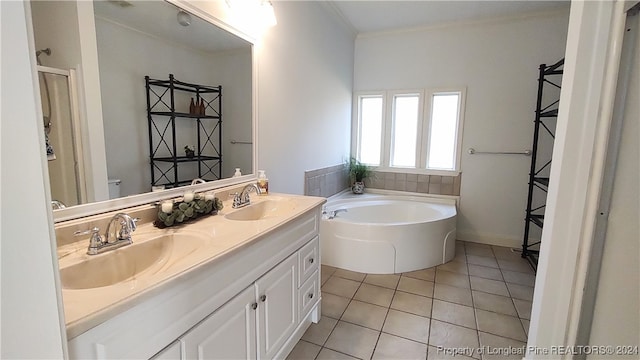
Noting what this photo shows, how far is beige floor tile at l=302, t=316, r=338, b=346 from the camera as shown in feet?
5.99

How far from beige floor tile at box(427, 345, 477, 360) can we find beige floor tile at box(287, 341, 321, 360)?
26.0 inches

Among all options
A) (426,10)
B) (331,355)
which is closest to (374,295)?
(331,355)

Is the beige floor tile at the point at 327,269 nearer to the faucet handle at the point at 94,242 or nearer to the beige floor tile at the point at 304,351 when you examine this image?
the beige floor tile at the point at 304,351

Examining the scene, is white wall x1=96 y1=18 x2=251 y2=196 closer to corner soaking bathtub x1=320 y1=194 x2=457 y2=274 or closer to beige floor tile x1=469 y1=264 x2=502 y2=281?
corner soaking bathtub x1=320 y1=194 x2=457 y2=274

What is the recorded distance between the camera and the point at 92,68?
1188mm

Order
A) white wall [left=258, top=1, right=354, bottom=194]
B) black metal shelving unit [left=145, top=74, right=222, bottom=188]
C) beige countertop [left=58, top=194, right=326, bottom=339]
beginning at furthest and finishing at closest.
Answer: white wall [left=258, top=1, right=354, bottom=194] < black metal shelving unit [left=145, top=74, right=222, bottom=188] < beige countertop [left=58, top=194, right=326, bottom=339]

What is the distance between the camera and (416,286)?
250 cm

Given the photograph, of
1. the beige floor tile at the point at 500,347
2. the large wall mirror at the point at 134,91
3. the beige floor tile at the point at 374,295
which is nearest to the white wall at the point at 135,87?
the large wall mirror at the point at 134,91

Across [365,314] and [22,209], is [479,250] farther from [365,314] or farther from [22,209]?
[22,209]

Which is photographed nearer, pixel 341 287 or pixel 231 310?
pixel 231 310

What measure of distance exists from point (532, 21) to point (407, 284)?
120 inches

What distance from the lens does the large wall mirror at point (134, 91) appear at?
42.0 inches

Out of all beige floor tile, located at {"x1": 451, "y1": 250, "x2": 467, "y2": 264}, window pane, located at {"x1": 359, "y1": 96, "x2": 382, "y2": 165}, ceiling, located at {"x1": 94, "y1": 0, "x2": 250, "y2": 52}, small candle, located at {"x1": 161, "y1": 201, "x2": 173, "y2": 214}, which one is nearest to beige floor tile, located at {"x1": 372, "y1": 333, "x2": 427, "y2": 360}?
small candle, located at {"x1": 161, "y1": 201, "x2": 173, "y2": 214}

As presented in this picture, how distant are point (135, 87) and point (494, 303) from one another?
2754 mm
